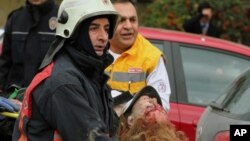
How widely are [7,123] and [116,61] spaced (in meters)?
0.95

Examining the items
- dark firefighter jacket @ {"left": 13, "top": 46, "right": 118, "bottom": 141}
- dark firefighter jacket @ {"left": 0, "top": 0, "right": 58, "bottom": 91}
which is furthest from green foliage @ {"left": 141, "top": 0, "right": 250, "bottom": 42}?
dark firefighter jacket @ {"left": 13, "top": 46, "right": 118, "bottom": 141}

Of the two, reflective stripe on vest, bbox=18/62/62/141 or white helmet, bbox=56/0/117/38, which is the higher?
white helmet, bbox=56/0/117/38

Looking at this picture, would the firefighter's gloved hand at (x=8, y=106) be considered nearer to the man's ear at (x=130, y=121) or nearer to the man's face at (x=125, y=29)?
the man's ear at (x=130, y=121)

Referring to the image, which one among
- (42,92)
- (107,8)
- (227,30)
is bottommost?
(227,30)

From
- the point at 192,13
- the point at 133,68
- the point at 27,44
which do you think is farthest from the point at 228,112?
the point at 192,13

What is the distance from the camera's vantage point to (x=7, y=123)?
4445 millimetres

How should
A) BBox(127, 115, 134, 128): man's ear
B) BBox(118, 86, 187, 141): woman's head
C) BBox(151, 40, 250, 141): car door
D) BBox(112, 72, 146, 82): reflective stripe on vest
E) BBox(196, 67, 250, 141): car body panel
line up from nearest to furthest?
BBox(118, 86, 187, 141): woman's head < BBox(127, 115, 134, 128): man's ear < BBox(112, 72, 146, 82): reflective stripe on vest < BBox(196, 67, 250, 141): car body panel < BBox(151, 40, 250, 141): car door

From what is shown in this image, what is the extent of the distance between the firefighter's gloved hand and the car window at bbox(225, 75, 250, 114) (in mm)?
1706

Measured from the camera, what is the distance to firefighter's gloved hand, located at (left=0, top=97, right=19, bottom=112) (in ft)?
14.4

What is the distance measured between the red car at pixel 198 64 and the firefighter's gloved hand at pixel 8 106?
2.58 metres

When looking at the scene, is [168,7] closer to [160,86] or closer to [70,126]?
[160,86]

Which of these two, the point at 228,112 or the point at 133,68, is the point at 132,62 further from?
the point at 228,112

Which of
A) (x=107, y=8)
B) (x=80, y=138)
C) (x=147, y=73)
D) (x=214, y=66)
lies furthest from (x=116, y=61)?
(x=214, y=66)

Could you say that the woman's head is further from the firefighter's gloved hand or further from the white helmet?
the firefighter's gloved hand
